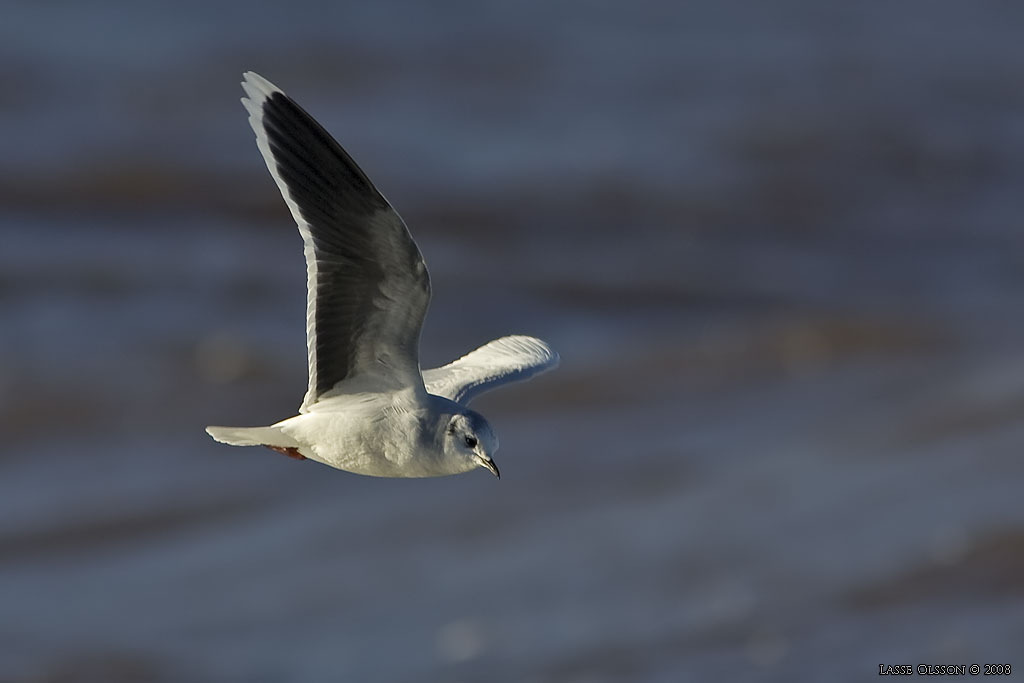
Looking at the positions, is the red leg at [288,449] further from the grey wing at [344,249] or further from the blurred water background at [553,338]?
the blurred water background at [553,338]

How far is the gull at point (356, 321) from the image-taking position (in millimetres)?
5000

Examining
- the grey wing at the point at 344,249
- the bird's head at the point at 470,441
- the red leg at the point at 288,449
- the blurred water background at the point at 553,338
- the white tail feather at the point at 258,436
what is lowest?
the bird's head at the point at 470,441

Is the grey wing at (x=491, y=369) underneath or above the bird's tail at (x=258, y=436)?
above

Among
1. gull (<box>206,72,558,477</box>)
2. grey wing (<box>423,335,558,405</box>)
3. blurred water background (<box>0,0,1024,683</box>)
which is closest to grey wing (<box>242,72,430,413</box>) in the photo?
gull (<box>206,72,558,477</box>)

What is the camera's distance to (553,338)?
16562 millimetres

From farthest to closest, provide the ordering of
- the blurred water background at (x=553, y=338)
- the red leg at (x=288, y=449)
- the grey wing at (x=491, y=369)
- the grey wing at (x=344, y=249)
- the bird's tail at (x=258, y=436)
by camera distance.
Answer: the blurred water background at (x=553, y=338), the grey wing at (x=491, y=369), the red leg at (x=288, y=449), the bird's tail at (x=258, y=436), the grey wing at (x=344, y=249)

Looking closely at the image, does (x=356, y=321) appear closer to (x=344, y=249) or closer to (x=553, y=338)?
(x=344, y=249)

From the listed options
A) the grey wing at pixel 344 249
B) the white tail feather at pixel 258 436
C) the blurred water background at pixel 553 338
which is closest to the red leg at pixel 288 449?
the white tail feather at pixel 258 436

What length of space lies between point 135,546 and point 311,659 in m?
2.47

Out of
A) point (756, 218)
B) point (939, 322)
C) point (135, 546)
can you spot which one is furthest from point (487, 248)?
point (135, 546)

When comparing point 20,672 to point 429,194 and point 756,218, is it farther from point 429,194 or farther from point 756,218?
point 756,218

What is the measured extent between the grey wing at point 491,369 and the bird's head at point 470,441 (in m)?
0.74

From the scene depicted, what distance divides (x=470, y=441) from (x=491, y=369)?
1.25 metres

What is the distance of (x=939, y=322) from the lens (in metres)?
17.2
